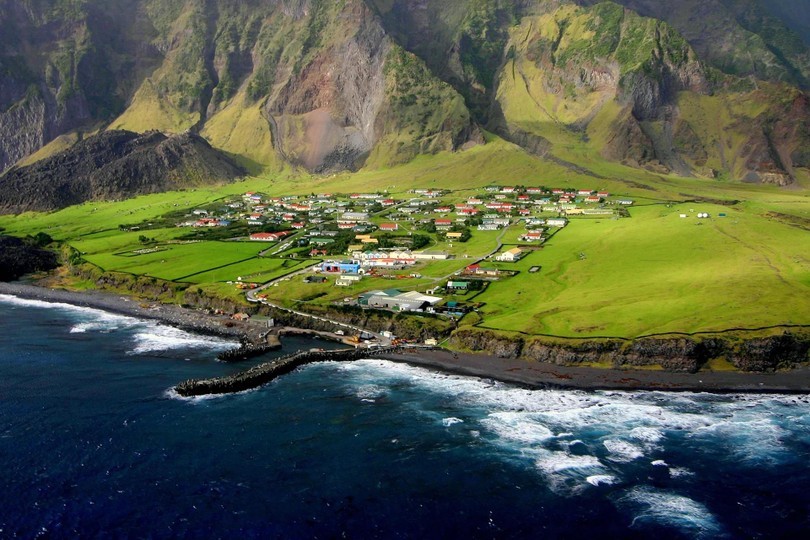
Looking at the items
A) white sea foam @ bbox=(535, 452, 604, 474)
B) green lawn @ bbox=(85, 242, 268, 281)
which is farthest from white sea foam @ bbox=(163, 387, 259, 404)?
green lawn @ bbox=(85, 242, 268, 281)

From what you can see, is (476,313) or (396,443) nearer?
(396,443)

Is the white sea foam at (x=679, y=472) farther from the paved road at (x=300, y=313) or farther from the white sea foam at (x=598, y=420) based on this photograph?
the paved road at (x=300, y=313)

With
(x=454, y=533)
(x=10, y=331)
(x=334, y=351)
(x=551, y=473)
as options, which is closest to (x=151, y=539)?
(x=454, y=533)

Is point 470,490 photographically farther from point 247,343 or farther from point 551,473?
point 247,343

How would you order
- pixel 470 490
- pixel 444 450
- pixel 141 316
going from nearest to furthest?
1. pixel 470 490
2. pixel 444 450
3. pixel 141 316

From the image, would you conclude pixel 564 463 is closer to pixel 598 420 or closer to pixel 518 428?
pixel 518 428

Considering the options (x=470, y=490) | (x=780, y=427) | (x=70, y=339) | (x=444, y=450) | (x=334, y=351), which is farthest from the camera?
(x=70, y=339)
